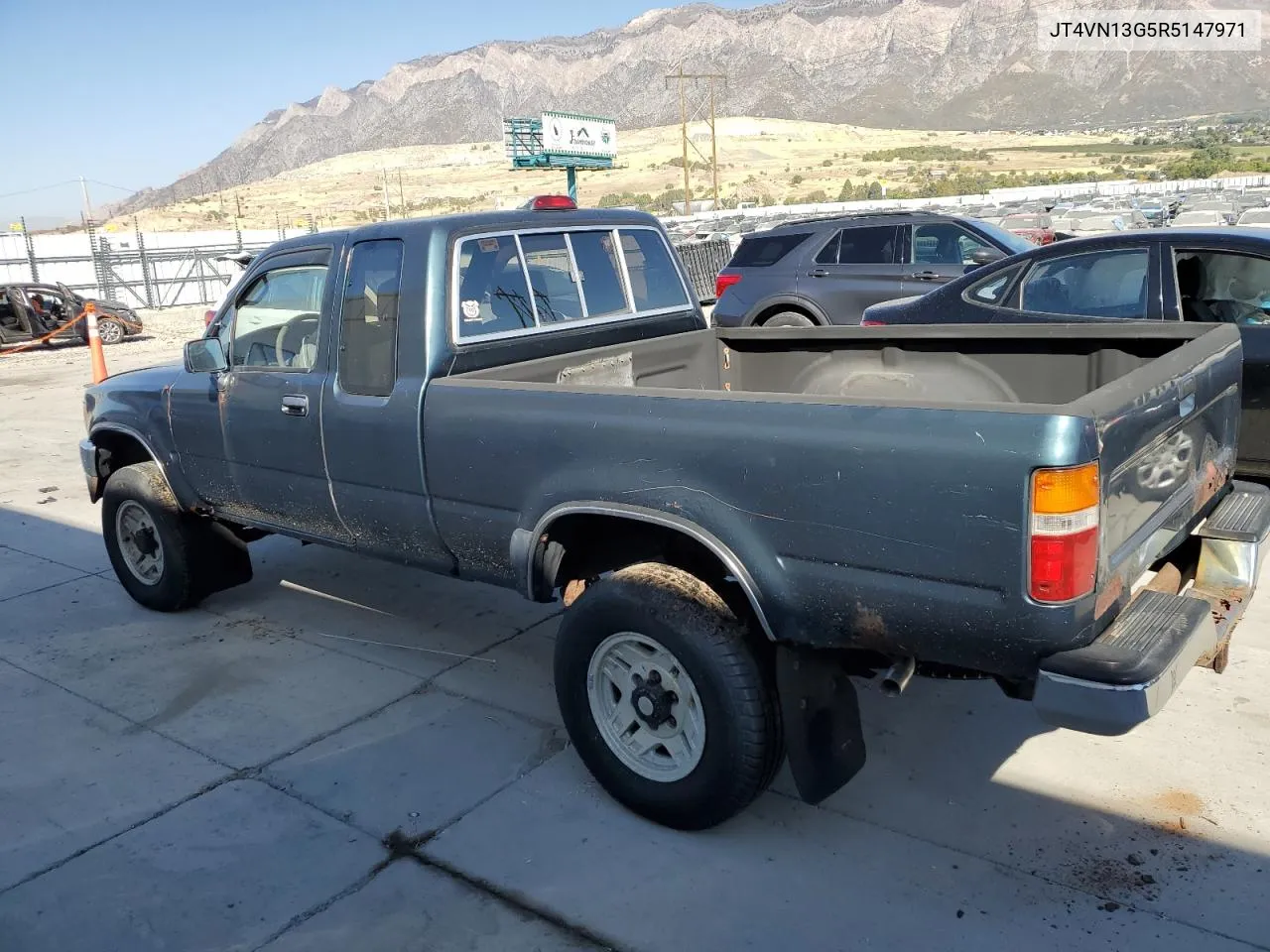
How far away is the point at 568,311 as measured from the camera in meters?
4.36

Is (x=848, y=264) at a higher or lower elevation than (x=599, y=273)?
lower

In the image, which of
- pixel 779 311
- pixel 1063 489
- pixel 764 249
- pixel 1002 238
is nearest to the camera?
pixel 1063 489

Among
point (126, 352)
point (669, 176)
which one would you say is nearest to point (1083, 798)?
point (126, 352)

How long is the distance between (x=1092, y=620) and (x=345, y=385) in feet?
9.31

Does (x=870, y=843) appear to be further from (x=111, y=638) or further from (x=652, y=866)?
(x=111, y=638)

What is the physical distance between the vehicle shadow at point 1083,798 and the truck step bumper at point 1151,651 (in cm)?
57

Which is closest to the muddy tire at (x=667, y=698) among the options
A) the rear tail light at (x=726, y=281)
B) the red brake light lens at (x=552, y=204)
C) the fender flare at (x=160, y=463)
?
the red brake light lens at (x=552, y=204)

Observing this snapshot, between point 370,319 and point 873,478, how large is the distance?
227 centimetres

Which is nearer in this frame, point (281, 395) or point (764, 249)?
point (281, 395)

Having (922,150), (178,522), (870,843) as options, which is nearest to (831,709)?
(870,843)

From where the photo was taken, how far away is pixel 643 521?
3.14 metres

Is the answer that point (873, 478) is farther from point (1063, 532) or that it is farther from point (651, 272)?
point (651, 272)

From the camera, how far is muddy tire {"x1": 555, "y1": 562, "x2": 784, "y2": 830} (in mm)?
3045

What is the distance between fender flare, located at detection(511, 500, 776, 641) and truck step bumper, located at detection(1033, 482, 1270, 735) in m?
0.80
